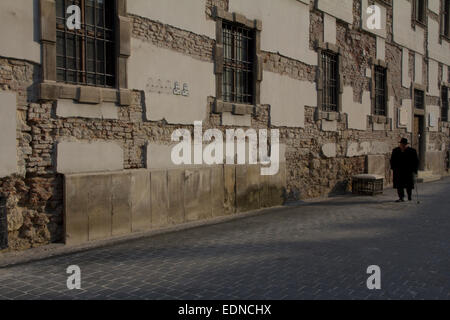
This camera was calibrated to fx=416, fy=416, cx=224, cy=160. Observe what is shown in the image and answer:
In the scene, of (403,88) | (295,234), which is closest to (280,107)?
(295,234)

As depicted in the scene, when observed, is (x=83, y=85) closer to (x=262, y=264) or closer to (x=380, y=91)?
(x=262, y=264)

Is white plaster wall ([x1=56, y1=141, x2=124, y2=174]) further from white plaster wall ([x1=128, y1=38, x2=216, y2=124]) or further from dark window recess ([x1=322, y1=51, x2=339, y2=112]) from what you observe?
dark window recess ([x1=322, y1=51, x2=339, y2=112])

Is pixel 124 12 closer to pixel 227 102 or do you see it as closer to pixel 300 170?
pixel 227 102

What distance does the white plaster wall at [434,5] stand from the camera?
1709 cm

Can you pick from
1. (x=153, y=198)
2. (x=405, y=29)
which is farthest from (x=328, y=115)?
(x=405, y=29)

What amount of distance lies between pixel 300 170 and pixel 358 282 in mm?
6411

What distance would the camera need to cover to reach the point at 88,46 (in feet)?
21.4

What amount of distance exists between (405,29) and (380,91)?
297 centimetres

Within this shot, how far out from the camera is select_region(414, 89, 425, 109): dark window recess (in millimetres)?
16688

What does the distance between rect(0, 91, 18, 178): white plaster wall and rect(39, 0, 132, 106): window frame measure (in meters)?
0.42

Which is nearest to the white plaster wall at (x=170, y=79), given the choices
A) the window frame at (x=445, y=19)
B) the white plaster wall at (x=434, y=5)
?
the white plaster wall at (x=434, y=5)

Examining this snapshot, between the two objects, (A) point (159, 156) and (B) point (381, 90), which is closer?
(A) point (159, 156)
